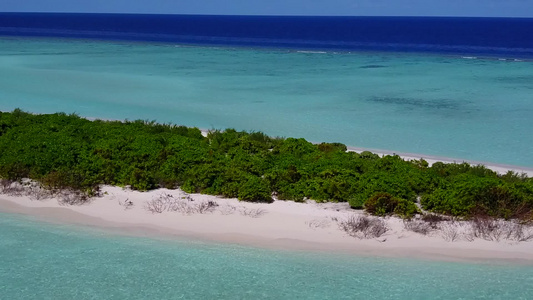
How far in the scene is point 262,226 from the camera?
1063 centimetres

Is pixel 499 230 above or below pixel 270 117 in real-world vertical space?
below

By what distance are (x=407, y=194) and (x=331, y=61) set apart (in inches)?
1146

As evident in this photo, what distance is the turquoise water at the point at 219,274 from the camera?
8641 millimetres

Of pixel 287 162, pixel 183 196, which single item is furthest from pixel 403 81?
pixel 183 196

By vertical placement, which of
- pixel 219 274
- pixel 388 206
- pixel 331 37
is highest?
pixel 331 37

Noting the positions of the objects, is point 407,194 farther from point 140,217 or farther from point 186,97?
point 186,97

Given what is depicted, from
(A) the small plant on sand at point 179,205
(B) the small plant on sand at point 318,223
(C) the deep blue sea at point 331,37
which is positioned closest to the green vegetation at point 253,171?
(A) the small plant on sand at point 179,205

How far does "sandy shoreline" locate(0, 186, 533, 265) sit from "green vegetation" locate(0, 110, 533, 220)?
33 cm

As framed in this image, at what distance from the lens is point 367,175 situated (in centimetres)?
1195

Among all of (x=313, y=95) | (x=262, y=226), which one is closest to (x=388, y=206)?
(x=262, y=226)

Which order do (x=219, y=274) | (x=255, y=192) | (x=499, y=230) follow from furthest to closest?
(x=255, y=192) → (x=499, y=230) → (x=219, y=274)

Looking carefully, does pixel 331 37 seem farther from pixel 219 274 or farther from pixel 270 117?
pixel 219 274

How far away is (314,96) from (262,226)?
1482cm

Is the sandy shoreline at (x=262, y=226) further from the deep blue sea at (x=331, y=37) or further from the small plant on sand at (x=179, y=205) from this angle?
the deep blue sea at (x=331, y=37)
